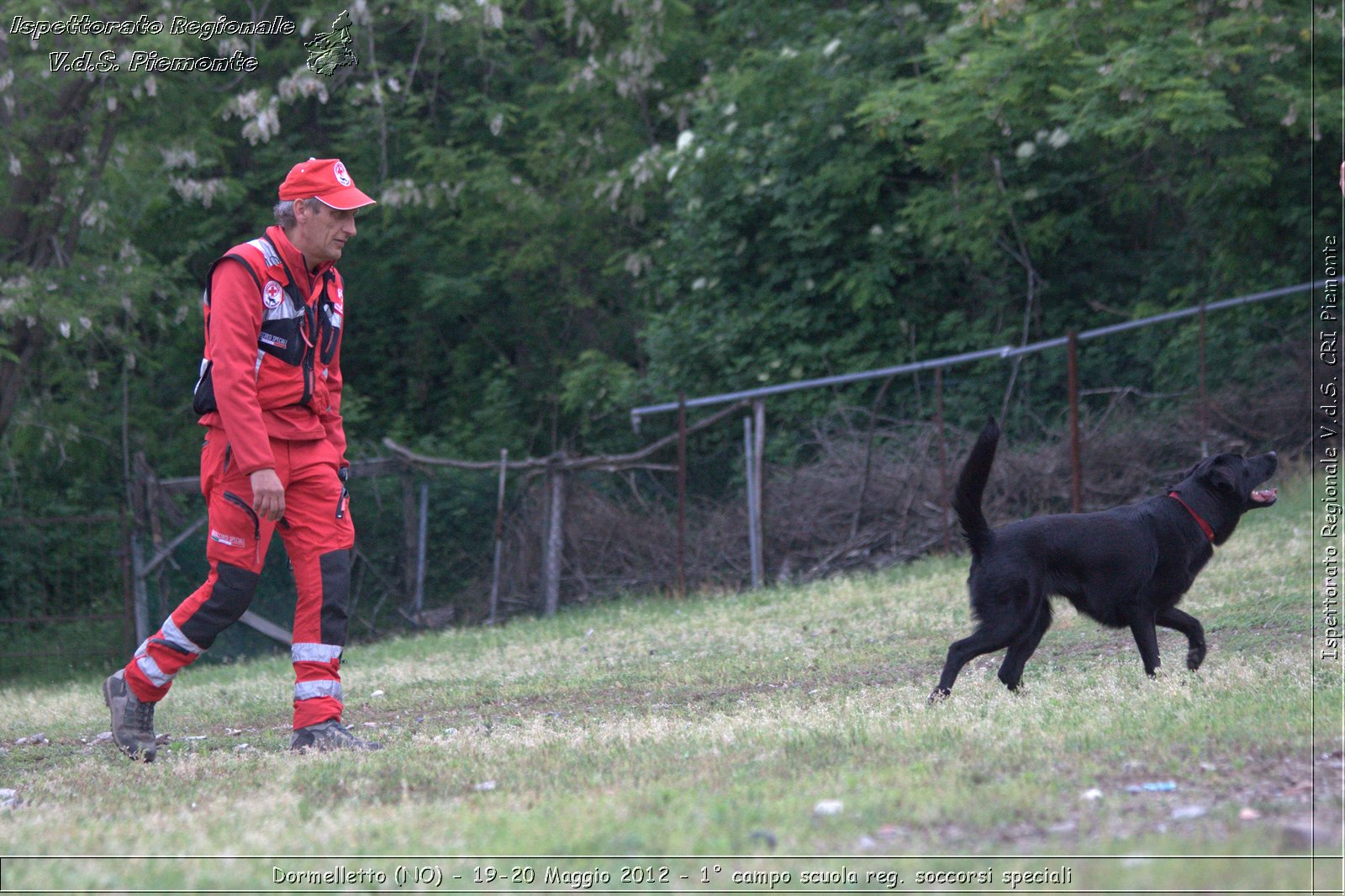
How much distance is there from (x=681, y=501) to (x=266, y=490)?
25.9 feet

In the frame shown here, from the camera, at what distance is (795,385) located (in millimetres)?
12141

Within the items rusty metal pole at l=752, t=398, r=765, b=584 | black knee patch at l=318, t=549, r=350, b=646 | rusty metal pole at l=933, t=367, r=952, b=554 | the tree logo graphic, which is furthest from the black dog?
the tree logo graphic

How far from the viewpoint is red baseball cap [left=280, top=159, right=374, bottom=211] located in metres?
5.10

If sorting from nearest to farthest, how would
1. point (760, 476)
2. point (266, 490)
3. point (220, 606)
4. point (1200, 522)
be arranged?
point (266, 490), point (220, 606), point (1200, 522), point (760, 476)

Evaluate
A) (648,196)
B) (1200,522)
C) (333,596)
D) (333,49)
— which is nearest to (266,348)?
(333,596)

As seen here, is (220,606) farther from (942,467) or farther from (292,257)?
(942,467)

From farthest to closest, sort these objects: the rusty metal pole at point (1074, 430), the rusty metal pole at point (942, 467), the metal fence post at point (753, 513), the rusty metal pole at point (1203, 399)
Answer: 1. the metal fence post at point (753, 513)
2. the rusty metal pole at point (942, 467)
3. the rusty metal pole at point (1203, 399)
4. the rusty metal pole at point (1074, 430)

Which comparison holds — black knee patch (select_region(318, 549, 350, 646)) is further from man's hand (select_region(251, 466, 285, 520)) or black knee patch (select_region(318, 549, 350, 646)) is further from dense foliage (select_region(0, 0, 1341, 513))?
dense foliage (select_region(0, 0, 1341, 513))

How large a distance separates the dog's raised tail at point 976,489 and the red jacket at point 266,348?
2.61m

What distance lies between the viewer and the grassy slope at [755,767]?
308cm

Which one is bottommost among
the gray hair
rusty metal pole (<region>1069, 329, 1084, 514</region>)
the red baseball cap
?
rusty metal pole (<region>1069, 329, 1084, 514</region>)

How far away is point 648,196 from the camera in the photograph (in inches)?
750

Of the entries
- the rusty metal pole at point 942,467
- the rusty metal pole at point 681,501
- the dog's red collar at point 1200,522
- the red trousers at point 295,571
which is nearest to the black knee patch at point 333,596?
the red trousers at point 295,571

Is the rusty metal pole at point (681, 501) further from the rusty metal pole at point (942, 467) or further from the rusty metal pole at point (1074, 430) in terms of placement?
the rusty metal pole at point (1074, 430)
